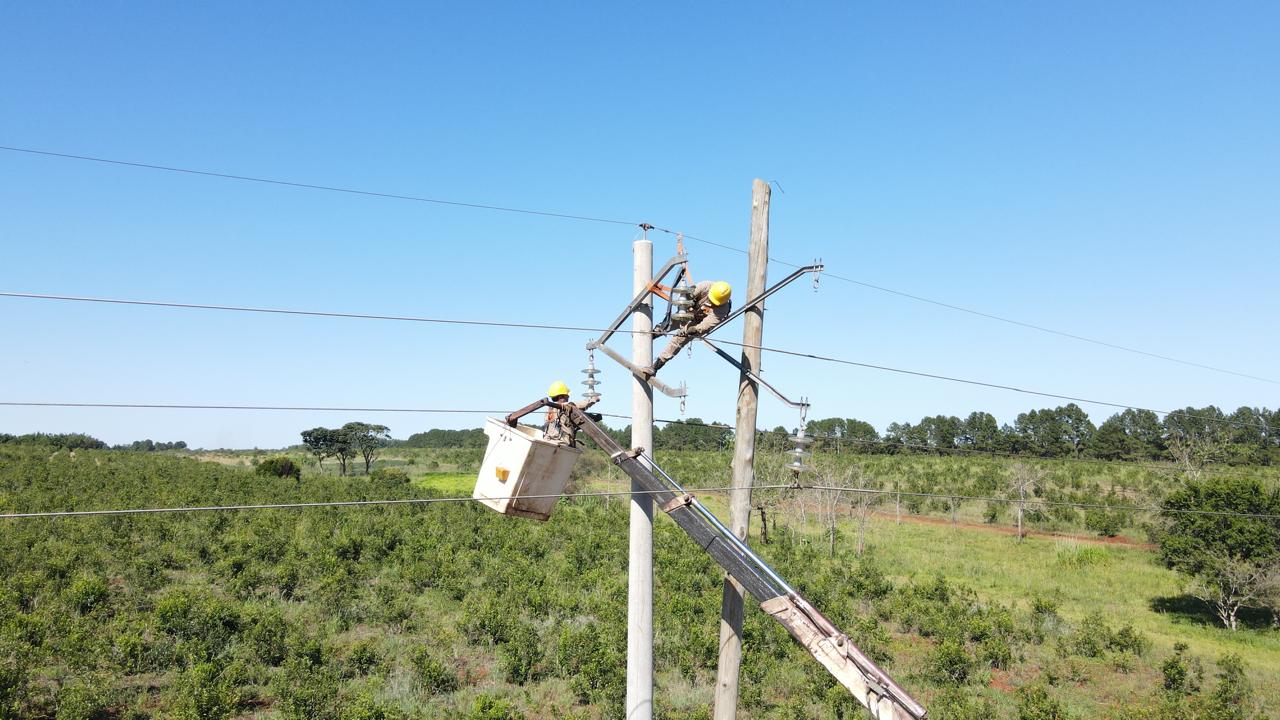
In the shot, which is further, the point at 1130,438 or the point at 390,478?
the point at 1130,438

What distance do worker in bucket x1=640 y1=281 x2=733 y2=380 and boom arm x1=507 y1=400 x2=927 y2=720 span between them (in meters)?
0.77

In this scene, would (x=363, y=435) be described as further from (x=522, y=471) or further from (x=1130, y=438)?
(x=1130, y=438)

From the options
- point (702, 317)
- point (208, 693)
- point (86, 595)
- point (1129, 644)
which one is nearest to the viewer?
point (702, 317)

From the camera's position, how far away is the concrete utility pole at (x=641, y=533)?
6.29 metres

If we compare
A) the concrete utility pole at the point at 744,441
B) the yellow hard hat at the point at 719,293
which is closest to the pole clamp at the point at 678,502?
the concrete utility pole at the point at 744,441

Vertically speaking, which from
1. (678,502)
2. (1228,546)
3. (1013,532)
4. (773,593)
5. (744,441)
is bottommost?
(1013,532)

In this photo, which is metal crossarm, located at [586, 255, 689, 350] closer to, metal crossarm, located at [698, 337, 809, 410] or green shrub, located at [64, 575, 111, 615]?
metal crossarm, located at [698, 337, 809, 410]

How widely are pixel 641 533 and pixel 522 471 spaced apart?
1.13 metres

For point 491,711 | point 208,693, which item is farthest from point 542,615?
point 208,693

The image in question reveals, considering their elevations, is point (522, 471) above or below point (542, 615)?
above

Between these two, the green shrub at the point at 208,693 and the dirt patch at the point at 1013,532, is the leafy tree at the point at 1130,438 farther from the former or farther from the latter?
the green shrub at the point at 208,693

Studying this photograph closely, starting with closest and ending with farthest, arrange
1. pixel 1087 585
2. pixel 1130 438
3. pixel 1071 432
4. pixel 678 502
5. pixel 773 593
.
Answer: pixel 773 593 → pixel 678 502 → pixel 1087 585 → pixel 1130 438 → pixel 1071 432

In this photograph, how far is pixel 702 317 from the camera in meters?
6.66

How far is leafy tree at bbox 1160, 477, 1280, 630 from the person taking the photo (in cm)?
1934
